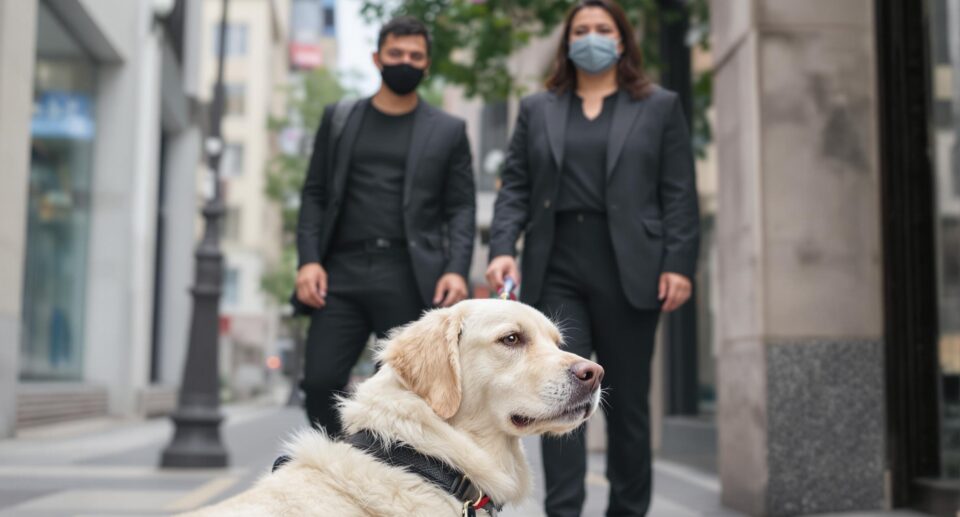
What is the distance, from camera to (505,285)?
425 cm

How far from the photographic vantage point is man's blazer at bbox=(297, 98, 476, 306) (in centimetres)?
473

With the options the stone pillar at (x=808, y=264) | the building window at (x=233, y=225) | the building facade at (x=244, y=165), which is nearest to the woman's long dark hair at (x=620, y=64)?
the stone pillar at (x=808, y=264)

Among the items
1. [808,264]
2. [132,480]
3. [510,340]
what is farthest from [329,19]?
[510,340]

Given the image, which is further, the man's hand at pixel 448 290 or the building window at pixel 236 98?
the building window at pixel 236 98

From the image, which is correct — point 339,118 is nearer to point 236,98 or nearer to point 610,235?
point 610,235

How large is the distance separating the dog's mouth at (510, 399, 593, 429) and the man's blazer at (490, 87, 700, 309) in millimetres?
1604

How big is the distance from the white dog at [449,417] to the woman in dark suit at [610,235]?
1.43m

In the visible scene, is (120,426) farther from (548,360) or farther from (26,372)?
(548,360)

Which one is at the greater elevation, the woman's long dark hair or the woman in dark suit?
the woman's long dark hair

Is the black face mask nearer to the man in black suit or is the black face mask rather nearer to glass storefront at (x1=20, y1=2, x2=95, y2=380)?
the man in black suit

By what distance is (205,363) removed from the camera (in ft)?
35.9

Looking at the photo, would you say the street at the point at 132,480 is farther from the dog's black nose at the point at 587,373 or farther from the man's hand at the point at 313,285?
the man's hand at the point at 313,285

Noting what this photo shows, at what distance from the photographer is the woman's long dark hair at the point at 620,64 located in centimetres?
496

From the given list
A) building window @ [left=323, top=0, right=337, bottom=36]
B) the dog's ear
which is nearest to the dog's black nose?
the dog's ear
